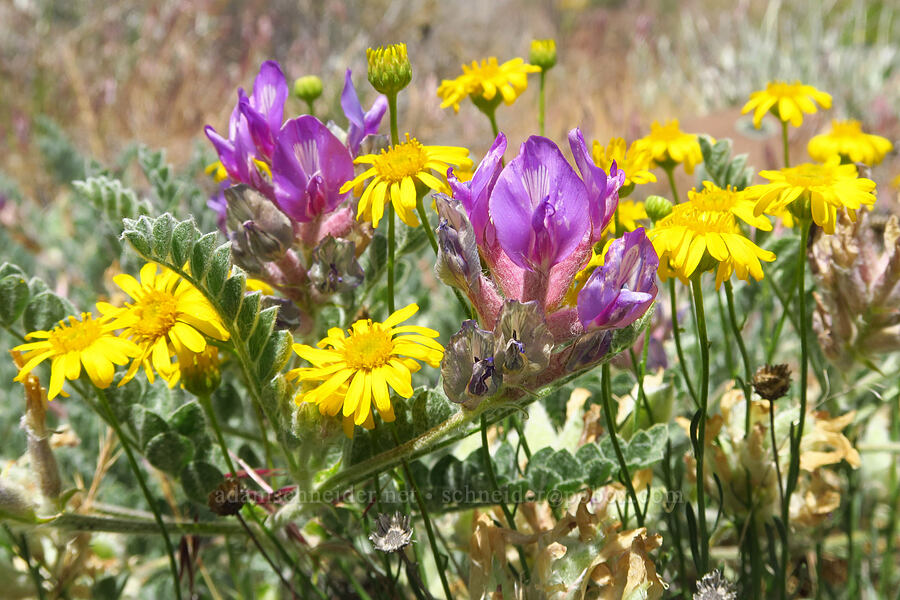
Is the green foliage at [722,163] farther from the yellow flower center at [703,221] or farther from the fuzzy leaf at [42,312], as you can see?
the fuzzy leaf at [42,312]

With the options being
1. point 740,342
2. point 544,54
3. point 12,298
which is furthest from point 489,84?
point 12,298

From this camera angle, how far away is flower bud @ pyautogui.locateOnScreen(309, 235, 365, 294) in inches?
42.0

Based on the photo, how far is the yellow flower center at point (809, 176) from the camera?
37.2 inches

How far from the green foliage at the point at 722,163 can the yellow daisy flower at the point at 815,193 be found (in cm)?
39

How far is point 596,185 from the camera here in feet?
2.70

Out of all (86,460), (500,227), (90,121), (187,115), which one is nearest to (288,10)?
(187,115)

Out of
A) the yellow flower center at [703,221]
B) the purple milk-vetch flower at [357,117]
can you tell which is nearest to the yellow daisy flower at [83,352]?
the purple milk-vetch flower at [357,117]

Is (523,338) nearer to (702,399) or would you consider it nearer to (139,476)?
(702,399)

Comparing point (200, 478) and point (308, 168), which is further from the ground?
point (308, 168)

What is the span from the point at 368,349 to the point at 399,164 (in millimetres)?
238

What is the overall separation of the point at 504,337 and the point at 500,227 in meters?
0.12

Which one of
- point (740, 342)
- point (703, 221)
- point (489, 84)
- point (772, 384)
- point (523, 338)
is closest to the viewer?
point (523, 338)

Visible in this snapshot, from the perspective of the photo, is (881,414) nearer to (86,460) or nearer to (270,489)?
(270,489)

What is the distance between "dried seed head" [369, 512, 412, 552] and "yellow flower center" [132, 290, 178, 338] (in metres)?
0.34
